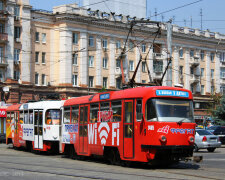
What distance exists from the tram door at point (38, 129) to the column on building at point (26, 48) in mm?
32099

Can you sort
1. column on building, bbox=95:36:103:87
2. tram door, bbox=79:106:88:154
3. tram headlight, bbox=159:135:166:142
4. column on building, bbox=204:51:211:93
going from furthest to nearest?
1. column on building, bbox=204:51:211:93
2. column on building, bbox=95:36:103:87
3. tram door, bbox=79:106:88:154
4. tram headlight, bbox=159:135:166:142

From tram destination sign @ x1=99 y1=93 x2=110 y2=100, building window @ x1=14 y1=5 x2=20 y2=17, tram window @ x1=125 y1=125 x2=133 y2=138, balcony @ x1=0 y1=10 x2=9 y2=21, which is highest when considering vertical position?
building window @ x1=14 y1=5 x2=20 y2=17

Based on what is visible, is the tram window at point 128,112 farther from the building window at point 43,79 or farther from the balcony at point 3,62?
the building window at point 43,79

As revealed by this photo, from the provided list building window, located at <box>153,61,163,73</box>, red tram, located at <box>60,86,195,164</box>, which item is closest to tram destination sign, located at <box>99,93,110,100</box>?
red tram, located at <box>60,86,195,164</box>

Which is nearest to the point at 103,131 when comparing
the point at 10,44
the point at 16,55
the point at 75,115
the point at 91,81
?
the point at 75,115

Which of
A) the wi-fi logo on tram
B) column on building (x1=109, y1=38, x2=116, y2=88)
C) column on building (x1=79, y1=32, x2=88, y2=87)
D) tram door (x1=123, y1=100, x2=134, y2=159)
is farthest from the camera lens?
column on building (x1=109, y1=38, x2=116, y2=88)

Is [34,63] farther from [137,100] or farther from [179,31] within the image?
[137,100]

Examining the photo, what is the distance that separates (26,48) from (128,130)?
41.9 m

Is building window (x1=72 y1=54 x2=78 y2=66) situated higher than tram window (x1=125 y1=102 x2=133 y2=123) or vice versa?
building window (x1=72 y1=54 x2=78 y2=66)

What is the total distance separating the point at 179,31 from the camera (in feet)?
233

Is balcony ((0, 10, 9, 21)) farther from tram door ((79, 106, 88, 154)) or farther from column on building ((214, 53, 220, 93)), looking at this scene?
tram door ((79, 106, 88, 154))

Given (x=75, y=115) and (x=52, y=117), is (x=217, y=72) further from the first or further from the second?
(x=75, y=115)

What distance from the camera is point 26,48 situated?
57.5m

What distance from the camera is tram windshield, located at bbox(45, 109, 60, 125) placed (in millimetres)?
23938
